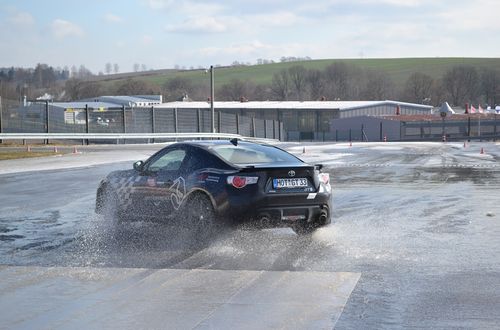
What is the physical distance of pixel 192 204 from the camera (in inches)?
431

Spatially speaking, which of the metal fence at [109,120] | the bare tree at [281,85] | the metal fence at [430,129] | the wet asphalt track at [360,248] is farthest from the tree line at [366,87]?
the wet asphalt track at [360,248]

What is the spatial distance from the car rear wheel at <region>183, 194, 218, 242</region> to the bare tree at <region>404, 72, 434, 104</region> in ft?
441

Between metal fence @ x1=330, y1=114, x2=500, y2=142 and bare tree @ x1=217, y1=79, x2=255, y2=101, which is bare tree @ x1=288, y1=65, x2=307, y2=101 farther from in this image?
metal fence @ x1=330, y1=114, x2=500, y2=142

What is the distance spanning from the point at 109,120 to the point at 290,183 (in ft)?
126

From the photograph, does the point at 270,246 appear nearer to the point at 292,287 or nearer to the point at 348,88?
the point at 292,287

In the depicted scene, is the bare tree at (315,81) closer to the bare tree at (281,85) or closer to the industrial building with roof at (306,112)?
the bare tree at (281,85)

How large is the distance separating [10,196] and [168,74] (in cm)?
15988

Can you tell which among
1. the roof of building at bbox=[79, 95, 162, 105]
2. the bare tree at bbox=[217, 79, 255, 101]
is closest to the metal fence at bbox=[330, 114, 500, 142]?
the roof of building at bbox=[79, 95, 162, 105]

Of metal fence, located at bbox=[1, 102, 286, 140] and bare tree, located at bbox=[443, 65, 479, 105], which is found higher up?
bare tree, located at bbox=[443, 65, 479, 105]

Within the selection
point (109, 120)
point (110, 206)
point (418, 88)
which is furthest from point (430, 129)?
point (110, 206)

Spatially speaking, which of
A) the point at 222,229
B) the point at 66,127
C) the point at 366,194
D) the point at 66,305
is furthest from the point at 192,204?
the point at 66,127

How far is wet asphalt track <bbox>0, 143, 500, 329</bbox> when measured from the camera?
7.21 m

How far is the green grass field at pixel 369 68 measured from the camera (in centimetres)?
15600

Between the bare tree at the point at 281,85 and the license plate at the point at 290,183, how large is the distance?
468 feet
